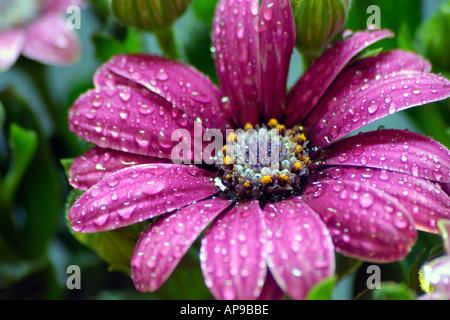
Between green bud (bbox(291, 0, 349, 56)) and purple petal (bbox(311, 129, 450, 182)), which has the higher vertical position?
green bud (bbox(291, 0, 349, 56))

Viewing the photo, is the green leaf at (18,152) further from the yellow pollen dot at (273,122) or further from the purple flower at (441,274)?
the purple flower at (441,274)

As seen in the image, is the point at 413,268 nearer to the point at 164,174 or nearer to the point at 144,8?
the point at 164,174

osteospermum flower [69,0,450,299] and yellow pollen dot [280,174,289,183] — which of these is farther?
yellow pollen dot [280,174,289,183]

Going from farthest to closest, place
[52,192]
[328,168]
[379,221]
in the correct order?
[52,192]
[328,168]
[379,221]

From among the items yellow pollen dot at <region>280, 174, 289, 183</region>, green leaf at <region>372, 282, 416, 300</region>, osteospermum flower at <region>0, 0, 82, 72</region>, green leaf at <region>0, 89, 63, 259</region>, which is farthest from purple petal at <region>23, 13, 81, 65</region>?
green leaf at <region>372, 282, 416, 300</region>

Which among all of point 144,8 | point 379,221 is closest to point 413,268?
point 379,221

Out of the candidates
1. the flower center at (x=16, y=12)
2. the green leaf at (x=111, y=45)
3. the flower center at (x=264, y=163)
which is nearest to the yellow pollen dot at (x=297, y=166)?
the flower center at (x=264, y=163)

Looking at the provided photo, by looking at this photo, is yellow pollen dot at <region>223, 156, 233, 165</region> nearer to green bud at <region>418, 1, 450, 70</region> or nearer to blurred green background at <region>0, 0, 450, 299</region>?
blurred green background at <region>0, 0, 450, 299</region>
